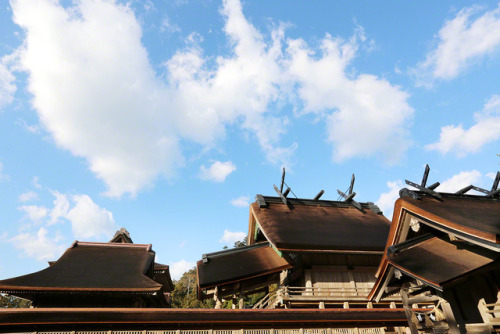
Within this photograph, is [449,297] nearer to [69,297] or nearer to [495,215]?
[495,215]

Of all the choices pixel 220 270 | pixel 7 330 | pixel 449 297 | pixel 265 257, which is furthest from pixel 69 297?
pixel 449 297

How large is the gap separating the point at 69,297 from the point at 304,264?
447 inches

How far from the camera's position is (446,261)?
722 cm

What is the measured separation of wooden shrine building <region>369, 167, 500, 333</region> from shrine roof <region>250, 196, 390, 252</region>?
5300 mm

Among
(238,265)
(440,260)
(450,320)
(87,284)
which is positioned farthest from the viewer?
(238,265)

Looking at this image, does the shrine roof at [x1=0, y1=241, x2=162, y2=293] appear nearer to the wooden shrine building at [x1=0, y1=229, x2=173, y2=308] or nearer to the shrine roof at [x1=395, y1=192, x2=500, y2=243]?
the wooden shrine building at [x1=0, y1=229, x2=173, y2=308]

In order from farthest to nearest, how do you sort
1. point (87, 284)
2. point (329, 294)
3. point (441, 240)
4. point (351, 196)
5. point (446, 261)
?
point (351, 196) → point (329, 294) → point (87, 284) → point (441, 240) → point (446, 261)

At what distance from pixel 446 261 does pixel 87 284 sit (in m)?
13.8

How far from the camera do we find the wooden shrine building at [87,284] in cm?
1193

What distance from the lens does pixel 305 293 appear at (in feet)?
45.9

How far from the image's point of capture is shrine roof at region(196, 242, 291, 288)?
13.2 m

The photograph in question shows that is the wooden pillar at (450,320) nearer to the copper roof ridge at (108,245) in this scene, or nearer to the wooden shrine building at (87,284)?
the wooden shrine building at (87,284)

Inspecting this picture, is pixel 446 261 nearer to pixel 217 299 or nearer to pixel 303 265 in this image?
pixel 303 265

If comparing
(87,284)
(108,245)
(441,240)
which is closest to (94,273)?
(87,284)
